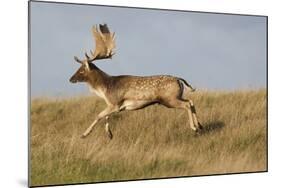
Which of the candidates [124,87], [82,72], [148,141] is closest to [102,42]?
[82,72]

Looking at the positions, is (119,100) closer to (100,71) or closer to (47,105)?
(100,71)

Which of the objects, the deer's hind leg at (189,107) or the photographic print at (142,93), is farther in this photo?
the deer's hind leg at (189,107)

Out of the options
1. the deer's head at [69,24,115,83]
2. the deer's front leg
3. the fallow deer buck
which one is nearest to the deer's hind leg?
the fallow deer buck

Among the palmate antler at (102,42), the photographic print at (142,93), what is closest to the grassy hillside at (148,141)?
the photographic print at (142,93)

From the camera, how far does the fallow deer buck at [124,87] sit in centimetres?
346

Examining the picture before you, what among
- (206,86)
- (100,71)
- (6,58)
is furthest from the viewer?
(206,86)

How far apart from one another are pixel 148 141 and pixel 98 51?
2.24 feet

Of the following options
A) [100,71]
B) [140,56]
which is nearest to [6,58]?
[100,71]

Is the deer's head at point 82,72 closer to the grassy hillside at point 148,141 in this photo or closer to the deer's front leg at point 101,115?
the grassy hillside at point 148,141

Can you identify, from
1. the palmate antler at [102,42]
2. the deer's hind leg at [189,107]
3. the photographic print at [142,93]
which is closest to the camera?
the photographic print at [142,93]

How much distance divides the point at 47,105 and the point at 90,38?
51cm

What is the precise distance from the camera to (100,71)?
138 inches

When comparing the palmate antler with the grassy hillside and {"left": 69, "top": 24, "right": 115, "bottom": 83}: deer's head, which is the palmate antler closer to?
{"left": 69, "top": 24, "right": 115, "bottom": 83}: deer's head

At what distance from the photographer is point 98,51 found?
3.46 meters
